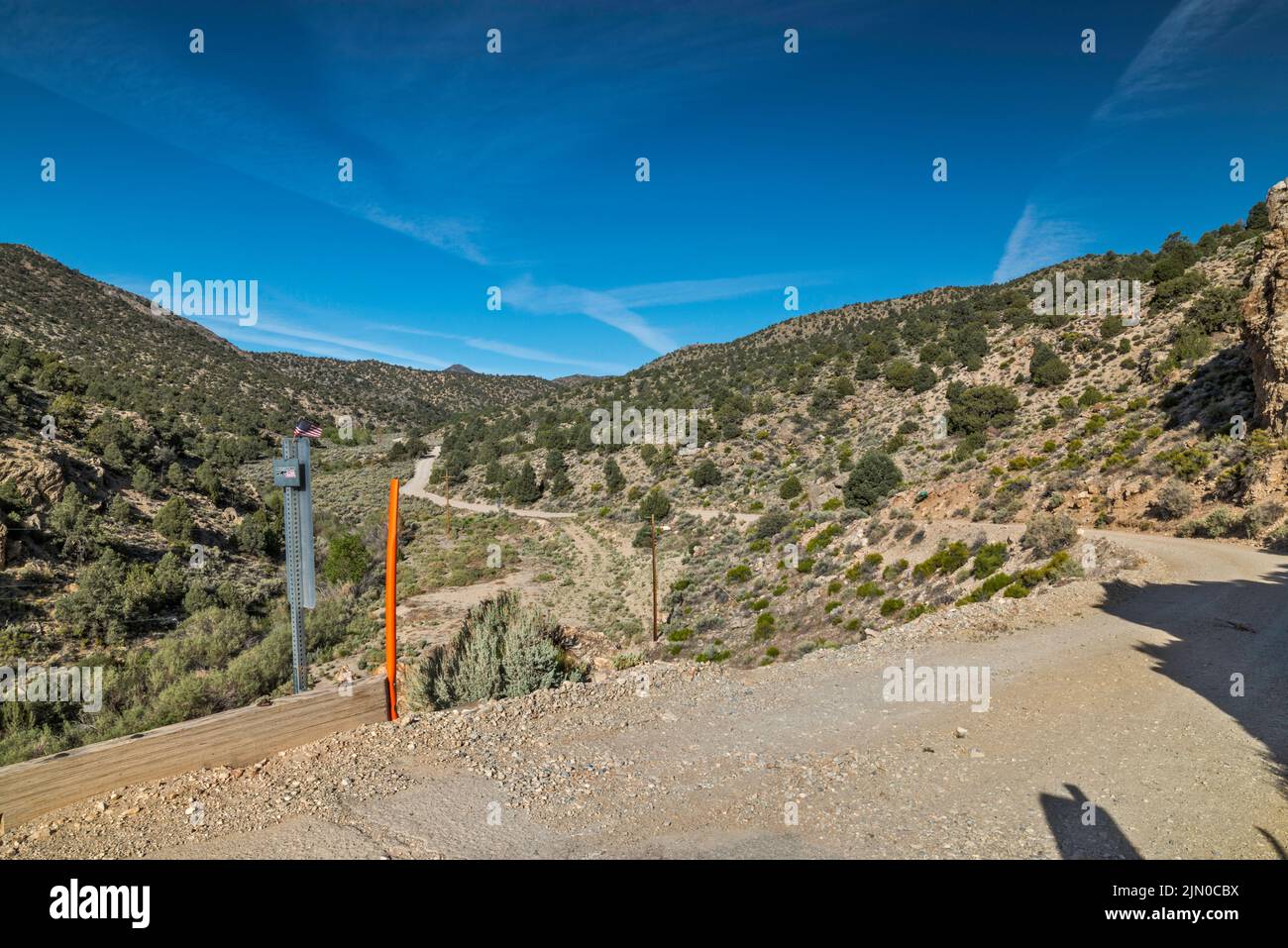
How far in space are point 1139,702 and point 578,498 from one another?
135 ft

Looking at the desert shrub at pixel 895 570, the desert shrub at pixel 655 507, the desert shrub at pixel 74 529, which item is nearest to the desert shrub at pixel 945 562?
the desert shrub at pixel 895 570

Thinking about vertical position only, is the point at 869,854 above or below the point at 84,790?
below

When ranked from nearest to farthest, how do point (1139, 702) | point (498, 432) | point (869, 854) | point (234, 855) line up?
point (234, 855)
point (869, 854)
point (1139, 702)
point (498, 432)

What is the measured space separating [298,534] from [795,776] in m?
4.96

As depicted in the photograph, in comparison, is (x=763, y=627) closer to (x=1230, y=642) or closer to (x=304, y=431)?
(x=1230, y=642)

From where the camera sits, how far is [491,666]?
7.32m

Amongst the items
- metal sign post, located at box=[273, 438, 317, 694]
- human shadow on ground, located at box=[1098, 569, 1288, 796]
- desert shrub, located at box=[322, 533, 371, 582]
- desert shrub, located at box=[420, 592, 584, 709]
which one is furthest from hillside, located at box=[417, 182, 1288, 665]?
desert shrub, located at box=[322, 533, 371, 582]

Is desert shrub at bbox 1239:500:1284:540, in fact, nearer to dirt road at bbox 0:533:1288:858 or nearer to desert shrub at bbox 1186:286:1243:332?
dirt road at bbox 0:533:1288:858

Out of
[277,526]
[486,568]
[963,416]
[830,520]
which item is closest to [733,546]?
[830,520]

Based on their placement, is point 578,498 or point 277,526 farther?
point 578,498

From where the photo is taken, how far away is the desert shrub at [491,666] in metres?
7.20

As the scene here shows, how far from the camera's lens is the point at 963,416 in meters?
35.3
